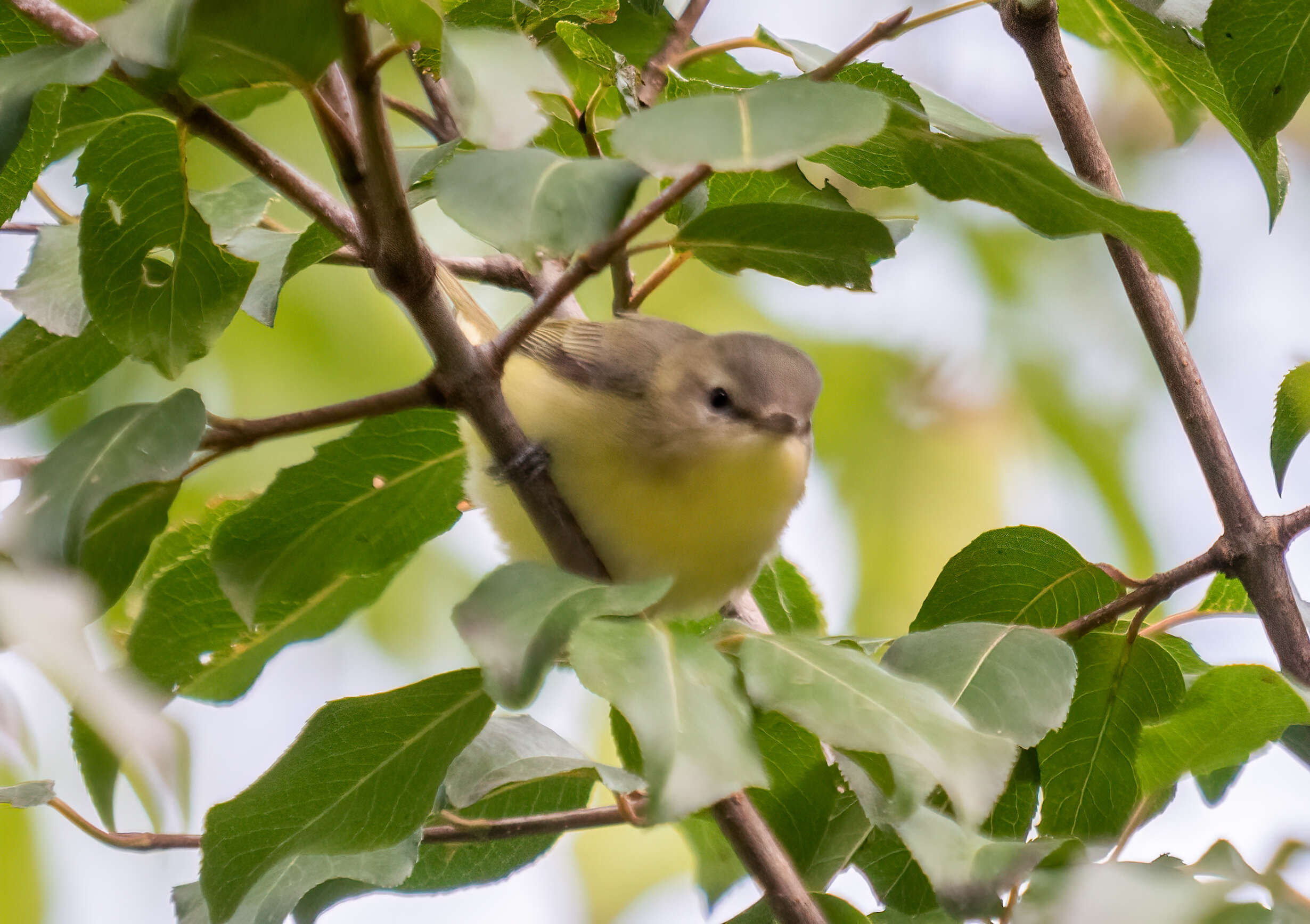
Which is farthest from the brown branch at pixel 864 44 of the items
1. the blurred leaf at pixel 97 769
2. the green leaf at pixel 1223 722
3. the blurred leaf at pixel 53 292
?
the blurred leaf at pixel 97 769

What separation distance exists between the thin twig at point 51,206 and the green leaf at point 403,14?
118 cm

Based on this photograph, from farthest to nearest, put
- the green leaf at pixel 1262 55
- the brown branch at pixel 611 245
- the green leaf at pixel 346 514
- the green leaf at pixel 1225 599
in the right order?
the green leaf at pixel 1225 599
the green leaf at pixel 346 514
the green leaf at pixel 1262 55
the brown branch at pixel 611 245

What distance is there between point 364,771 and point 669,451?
957 millimetres

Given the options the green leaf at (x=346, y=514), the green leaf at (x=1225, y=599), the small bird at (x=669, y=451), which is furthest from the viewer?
the small bird at (x=669, y=451)

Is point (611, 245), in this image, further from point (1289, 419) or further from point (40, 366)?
point (1289, 419)

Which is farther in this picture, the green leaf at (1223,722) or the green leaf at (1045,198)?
the green leaf at (1223,722)

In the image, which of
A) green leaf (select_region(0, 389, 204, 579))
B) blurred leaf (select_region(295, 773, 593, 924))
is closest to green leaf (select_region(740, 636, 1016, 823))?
green leaf (select_region(0, 389, 204, 579))

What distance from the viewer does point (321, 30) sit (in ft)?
3.59

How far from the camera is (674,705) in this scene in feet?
3.68

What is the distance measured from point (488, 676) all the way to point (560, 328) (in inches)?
65.8

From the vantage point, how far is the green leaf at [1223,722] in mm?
1449

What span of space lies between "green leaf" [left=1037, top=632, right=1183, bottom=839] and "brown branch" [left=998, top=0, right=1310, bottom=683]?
155 millimetres

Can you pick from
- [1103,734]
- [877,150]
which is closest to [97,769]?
[877,150]

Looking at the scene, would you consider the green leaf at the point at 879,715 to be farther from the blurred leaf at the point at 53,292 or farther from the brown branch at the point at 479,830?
the blurred leaf at the point at 53,292
